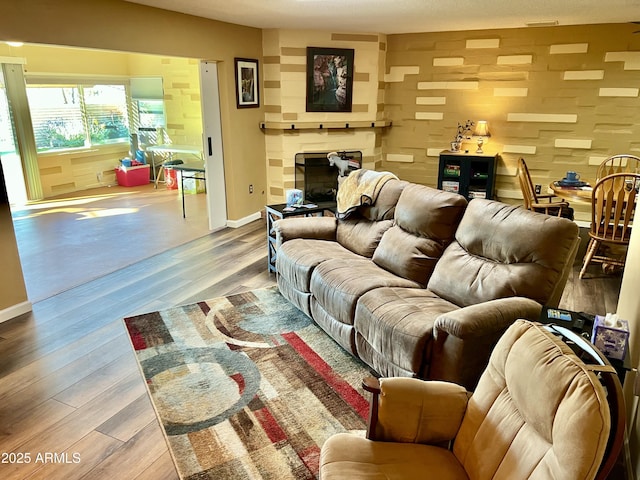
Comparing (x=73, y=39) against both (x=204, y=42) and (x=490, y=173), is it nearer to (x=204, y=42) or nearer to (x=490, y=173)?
(x=204, y=42)

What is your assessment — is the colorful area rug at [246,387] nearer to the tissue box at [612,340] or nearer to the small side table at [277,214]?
the small side table at [277,214]

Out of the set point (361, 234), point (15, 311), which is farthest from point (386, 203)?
point (15, 311)

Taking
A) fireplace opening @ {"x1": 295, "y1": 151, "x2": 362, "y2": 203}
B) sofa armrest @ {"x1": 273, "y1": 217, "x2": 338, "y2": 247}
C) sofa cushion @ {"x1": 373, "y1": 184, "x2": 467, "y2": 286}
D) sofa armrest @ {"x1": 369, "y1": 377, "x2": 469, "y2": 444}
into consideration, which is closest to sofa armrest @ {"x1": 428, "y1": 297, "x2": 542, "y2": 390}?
sofa armrest @ {"x1": 369, "y1": 377, "x2": 469, "y2": 444}

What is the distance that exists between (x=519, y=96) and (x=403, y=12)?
2239 mm

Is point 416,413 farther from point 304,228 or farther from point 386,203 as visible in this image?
point 304,228

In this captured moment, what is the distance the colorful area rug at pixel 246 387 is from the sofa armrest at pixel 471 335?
535 mm

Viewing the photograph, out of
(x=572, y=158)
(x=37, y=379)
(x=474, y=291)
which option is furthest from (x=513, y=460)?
(x=572, y=158)

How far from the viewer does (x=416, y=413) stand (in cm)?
163

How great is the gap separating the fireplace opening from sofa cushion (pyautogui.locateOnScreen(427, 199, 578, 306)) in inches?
128

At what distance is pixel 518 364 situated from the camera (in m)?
1.48

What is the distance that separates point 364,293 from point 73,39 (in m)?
2.96

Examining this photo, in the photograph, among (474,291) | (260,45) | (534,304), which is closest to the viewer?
(534,304)

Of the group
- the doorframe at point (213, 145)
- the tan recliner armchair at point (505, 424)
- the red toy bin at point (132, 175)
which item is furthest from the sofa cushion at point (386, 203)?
the red toy bin at point (132, 175)

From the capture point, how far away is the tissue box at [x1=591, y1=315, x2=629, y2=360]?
1847 millimetres
